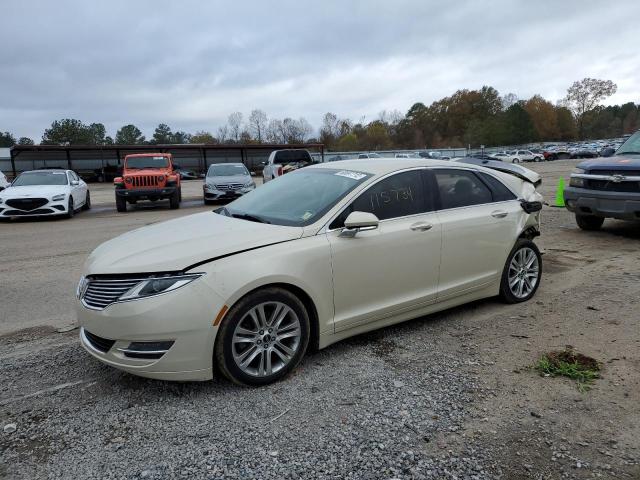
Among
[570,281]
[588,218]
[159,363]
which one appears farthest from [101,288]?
[588,218]

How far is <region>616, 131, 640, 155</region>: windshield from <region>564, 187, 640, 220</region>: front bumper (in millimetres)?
1131

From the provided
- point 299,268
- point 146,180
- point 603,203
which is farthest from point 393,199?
point 146,180

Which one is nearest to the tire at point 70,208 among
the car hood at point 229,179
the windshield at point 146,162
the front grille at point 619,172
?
the windshield at point 146,162

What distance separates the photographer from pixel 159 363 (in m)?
3.16

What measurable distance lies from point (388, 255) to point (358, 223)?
470 mm

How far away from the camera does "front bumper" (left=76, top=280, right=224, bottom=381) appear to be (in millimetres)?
3100

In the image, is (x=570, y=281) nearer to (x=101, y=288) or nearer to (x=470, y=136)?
(x=101, y=288)

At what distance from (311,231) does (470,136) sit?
4514 inches

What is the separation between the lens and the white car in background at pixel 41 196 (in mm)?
13531

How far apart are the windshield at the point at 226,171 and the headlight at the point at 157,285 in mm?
15711

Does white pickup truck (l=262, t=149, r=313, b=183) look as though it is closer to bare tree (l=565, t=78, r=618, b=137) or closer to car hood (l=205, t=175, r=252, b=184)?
car hood (l=205, t=175, r=252, b=184)

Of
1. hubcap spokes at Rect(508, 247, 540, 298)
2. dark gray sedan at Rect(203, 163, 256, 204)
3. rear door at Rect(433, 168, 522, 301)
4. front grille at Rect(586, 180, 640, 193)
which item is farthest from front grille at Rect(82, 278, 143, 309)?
dark gray sedan at Rect(203, 163, 256, 204)

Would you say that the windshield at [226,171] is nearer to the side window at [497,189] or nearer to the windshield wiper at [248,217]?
the side window at [497,189]

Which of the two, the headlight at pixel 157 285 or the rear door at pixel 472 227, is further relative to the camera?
the rear door at pixel 472 227
